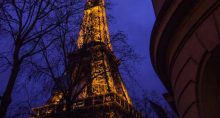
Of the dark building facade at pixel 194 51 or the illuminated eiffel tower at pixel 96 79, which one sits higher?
the illuminated eiffel tower at pixel 96 79

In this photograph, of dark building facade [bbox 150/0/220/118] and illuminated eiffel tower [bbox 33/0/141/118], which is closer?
dark building facade [bbox 150/0/220/118]

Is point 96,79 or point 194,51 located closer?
point 194,51

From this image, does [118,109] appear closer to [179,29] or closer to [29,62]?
[29,62]

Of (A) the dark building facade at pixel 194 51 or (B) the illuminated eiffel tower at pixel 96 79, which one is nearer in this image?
(A) the dark building facade at pixel 194 51

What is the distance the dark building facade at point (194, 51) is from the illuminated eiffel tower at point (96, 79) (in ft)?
23.9

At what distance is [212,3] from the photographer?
639cm

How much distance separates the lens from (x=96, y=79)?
2059cm

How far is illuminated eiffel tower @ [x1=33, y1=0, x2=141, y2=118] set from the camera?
50.7ft

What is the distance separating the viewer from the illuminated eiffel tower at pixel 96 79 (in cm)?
1545

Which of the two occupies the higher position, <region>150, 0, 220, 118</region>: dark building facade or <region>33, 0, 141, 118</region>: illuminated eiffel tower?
<region>33, 0, 141, 118</region>: illuminated eiffel tower

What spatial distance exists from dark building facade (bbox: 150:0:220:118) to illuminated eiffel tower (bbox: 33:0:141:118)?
23.9ft

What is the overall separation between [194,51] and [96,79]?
1398cm

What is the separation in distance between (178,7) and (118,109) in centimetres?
2416

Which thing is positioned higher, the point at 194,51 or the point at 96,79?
the point at 96,79
